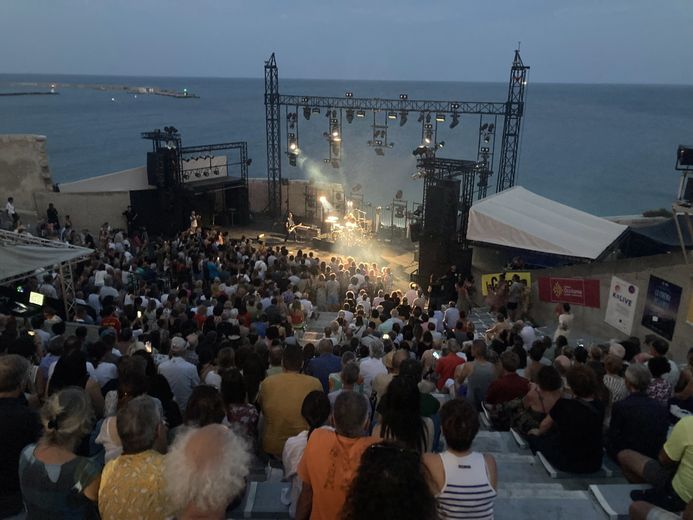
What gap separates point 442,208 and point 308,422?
11.2 meters

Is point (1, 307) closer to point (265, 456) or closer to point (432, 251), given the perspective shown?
point (265, 456)

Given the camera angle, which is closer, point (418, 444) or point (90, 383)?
point (418, 444)

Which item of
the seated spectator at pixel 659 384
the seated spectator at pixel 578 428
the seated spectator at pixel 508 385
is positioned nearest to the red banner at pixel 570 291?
the seated spectator at pixel 659 384

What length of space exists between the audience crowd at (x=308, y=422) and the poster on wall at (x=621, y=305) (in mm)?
2956

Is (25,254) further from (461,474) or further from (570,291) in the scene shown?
(570,291)

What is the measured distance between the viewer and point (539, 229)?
1198cm

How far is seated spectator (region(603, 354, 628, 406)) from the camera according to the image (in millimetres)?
4535

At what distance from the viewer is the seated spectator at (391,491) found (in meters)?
1.94

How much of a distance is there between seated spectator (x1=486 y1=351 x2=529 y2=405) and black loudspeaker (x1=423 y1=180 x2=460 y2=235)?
9.29 meters

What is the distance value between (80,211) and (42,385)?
46.7 ft

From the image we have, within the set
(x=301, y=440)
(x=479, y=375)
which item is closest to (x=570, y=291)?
(x=479, y=375)

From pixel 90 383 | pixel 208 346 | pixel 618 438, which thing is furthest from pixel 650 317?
pixel 90 383

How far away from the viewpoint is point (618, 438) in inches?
151

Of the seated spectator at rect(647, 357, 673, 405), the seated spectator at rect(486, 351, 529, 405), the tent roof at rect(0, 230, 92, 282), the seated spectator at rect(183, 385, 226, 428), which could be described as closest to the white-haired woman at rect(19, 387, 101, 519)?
the seated spectator at rect(183, 385, 226, 428)
